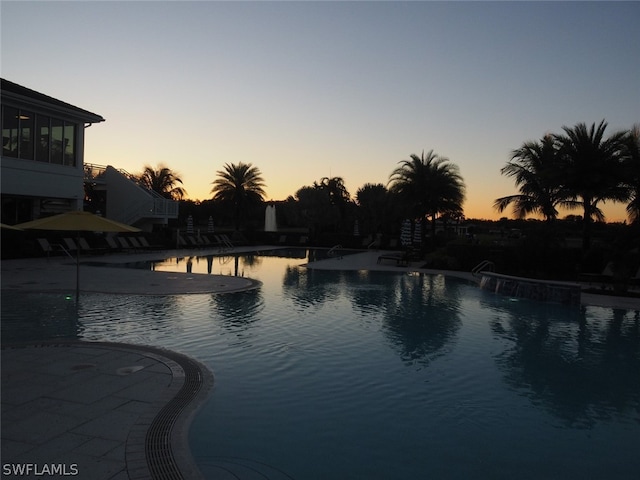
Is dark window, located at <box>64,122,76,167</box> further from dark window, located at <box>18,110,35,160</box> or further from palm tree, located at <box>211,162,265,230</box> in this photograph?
palm tree, located at <box>211,162,265,230</box>

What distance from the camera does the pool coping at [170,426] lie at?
12.8 ft

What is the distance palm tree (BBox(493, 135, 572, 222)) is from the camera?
27.6 m

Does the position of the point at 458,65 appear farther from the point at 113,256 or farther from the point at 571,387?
the point at 113,256

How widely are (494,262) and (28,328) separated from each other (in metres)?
19.3

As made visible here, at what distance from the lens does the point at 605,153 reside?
22.0 metres

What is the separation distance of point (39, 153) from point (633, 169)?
28707 millimetres

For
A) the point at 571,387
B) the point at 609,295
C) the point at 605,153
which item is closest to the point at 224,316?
the point at 571,387

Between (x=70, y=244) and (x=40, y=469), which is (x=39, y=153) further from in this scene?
(x=40, y=469)

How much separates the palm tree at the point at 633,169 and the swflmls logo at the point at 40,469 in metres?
23.2

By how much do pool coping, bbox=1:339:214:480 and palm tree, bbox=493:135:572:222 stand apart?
2517 centimetres

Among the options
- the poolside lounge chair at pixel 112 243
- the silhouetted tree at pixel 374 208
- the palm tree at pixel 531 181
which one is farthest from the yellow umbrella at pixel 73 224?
the silhouetted tree at pixel 374 208

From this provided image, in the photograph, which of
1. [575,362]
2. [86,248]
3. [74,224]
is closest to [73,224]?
A: [74,224]

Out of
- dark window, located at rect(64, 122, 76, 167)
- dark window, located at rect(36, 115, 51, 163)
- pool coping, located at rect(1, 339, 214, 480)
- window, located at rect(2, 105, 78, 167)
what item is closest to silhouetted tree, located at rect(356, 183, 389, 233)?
dark window, located at rect(64, 122, 76, 167)

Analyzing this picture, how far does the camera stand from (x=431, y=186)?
34.8 m
